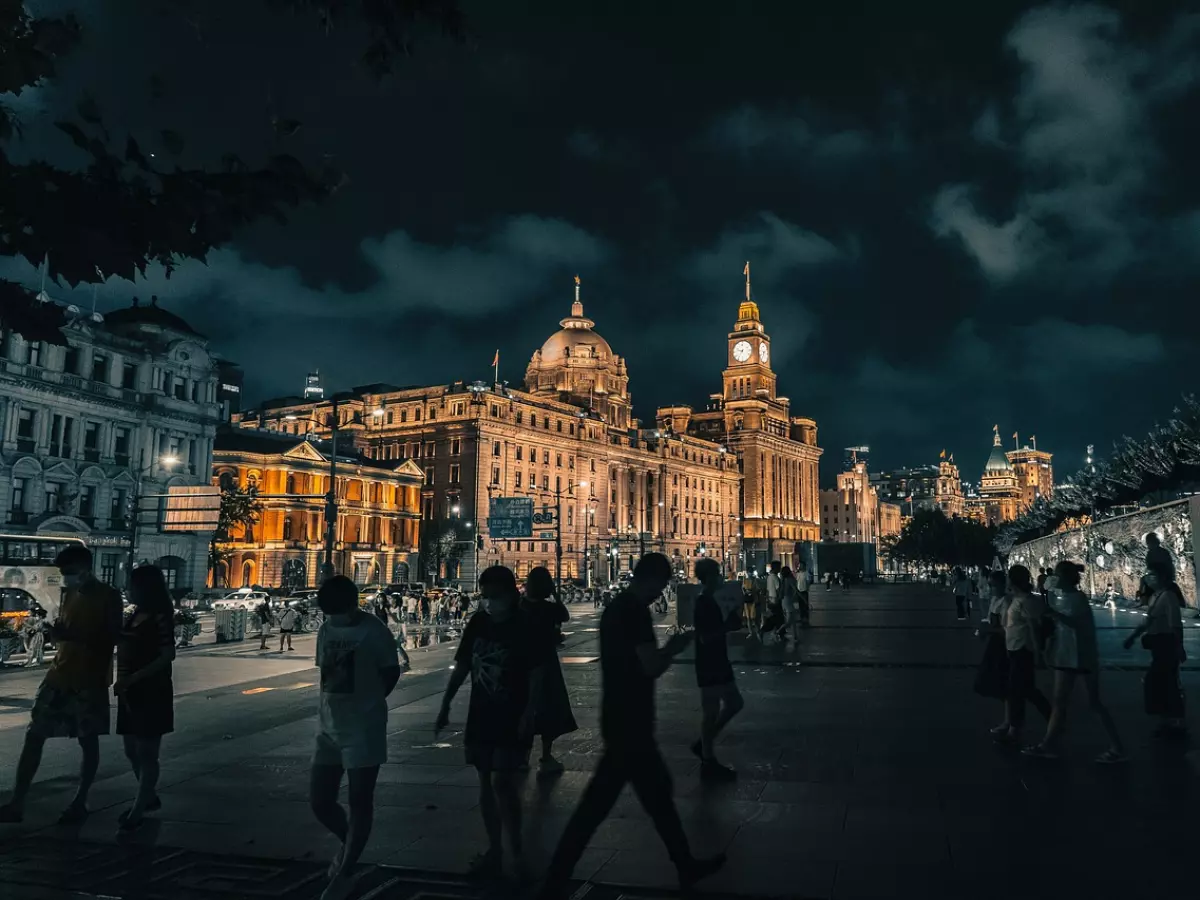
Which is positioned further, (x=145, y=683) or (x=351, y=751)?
(x=145, y=683)

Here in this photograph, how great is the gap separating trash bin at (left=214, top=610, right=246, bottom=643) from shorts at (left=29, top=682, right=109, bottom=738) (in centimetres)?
2075

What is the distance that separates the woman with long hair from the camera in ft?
23.4

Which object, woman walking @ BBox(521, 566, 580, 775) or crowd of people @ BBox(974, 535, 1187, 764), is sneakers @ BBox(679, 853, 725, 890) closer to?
woman walking @ BBox(521, 566, 580, 775)

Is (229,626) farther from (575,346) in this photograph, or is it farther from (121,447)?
(575,346)

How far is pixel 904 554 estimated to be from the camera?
128m

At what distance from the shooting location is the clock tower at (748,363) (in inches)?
6565

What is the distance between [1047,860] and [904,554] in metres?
129

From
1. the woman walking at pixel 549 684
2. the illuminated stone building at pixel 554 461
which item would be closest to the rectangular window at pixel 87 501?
the illuminated stone building at pixel 554 461

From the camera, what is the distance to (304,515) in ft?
247

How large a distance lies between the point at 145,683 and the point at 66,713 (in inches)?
30.1

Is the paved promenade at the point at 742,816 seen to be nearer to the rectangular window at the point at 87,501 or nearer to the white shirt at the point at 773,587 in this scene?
the white shirt at the point at 773,587

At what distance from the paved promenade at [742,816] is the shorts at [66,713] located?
735 mm

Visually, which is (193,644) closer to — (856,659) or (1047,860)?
(856,659)

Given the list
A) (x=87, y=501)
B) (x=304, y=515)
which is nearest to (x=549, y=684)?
(x=87, y=501)
